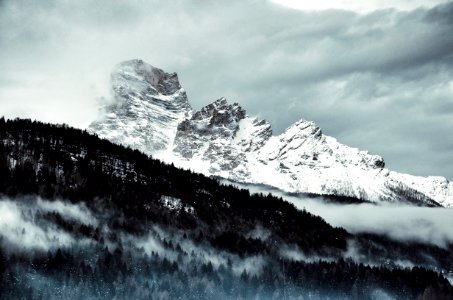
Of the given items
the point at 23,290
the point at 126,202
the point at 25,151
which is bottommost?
the point at 23,290

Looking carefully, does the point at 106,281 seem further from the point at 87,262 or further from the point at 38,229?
the point at 38,229

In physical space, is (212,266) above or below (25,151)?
below

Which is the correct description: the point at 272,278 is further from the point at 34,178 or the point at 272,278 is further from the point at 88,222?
the point at 34,178

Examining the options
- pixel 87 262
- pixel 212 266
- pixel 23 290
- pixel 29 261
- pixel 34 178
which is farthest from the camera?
pixel 212 266

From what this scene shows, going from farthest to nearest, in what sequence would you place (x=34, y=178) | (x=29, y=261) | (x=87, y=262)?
(x=34, y=178), (x=87, y=262), (x=29, y=261)

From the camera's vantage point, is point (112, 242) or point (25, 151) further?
point (25, 151)

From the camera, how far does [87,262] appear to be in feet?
550

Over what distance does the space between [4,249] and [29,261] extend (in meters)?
7.29

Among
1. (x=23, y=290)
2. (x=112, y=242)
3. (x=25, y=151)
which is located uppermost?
(x=25, y=151)

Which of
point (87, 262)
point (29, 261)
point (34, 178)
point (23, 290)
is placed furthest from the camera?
point (34, 178)

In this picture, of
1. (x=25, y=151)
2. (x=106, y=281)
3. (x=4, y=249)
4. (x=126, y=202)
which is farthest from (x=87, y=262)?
(x=25, y=151)

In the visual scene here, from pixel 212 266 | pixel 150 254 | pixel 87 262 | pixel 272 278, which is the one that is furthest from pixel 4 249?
pixel 272 278

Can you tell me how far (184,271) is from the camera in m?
183

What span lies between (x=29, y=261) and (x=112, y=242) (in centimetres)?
3027
